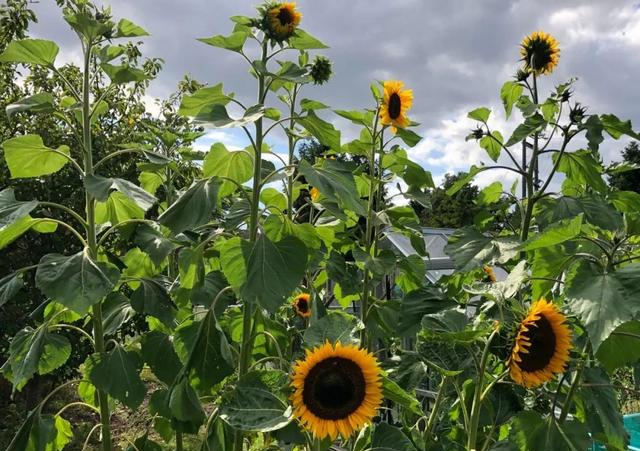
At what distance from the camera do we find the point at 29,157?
55.6 inches

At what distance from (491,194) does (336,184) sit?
0.87m

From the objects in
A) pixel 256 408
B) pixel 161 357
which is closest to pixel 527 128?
pixel 256 408

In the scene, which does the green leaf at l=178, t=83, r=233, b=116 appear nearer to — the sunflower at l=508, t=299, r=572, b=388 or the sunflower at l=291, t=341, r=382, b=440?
the sunflower at l=291, t=341, r=382, b=440

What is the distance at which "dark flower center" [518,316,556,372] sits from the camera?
1.00 m

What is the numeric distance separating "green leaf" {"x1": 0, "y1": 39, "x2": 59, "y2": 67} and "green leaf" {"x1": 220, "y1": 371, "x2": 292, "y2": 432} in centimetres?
97

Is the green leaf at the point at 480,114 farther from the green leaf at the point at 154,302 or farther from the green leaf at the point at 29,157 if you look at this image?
the green leaf at the point at 29,157

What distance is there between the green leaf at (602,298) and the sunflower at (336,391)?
1.23 feet

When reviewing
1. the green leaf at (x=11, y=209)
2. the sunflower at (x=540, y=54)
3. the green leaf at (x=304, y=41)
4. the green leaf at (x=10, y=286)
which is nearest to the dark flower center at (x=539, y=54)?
the sunflower at (x=540, y=54)

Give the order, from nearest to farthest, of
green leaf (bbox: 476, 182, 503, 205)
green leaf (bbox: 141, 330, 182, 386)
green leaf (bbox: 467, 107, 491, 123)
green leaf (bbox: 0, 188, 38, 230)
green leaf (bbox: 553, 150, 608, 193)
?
green leaf (bbox: 0, 188, 38, 230), green leaf (bbox: 141, 330, 182, 386), green leaf (bbox: 553, 150, 608, 193), green leaf (bbox: 467, 107, 491, 123), green leaf (bbox: 476, 182, 503, 205)

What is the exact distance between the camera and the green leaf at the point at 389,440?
1128 mm

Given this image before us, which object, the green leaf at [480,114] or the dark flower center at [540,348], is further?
the green leaf at [480,114]

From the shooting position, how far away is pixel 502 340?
1.08m

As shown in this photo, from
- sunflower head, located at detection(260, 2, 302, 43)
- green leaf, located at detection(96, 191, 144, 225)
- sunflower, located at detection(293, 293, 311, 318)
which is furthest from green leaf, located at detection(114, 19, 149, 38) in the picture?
sunflower, located at detection(293, 293, 311, 318)

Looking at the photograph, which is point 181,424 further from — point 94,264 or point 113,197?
point 113,197
